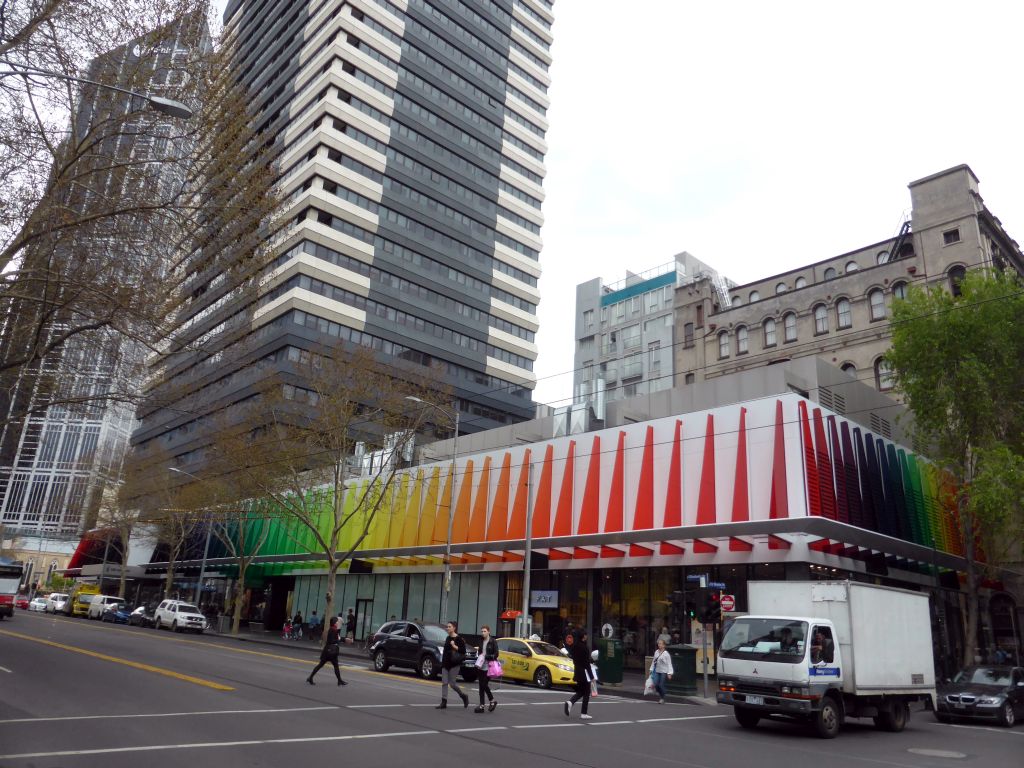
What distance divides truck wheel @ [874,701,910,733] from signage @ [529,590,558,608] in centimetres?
1802

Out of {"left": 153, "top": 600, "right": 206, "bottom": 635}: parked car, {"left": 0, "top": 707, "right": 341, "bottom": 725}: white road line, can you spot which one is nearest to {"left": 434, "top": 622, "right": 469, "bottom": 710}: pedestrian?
{"left": 0, "top": 707, "right": 341, "bottom": 725}: white road line

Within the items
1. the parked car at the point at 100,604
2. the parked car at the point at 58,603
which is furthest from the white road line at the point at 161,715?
the parked car at the point at 58,603

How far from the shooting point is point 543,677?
23.0m

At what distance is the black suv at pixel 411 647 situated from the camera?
2189 cm

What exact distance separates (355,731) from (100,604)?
165 ft

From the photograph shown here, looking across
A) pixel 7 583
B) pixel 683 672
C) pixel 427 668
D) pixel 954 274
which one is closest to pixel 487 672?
pixel 427 668

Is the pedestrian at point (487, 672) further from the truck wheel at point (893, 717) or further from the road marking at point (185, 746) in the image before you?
the truck wheel at point (893, 717)

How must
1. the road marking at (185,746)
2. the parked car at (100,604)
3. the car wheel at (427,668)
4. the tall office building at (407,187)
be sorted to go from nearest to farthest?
the road marking at (185,746)
the car wheel at (427,668)
the parked car at (100,604)
the tall office building at (407,187)

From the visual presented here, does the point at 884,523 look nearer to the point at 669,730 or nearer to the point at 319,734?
the point at 669,730

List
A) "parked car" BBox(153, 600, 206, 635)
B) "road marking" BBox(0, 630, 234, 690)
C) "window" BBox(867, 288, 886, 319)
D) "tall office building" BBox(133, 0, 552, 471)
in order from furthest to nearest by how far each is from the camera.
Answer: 1. "tall office building" BBox(133, 0, 552, 471)
2. "window" BBox(867, 288, 886, 319)
3. "parked car" BBox(153, 600, 206, 635)
4. "road marking" BBox(0, 630, 234, 690)

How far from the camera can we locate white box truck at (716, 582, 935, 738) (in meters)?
13.4

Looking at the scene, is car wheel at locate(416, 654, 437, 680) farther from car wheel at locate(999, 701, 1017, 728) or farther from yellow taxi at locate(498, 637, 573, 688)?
car wheel at locate(999, 701, 1017, 728)

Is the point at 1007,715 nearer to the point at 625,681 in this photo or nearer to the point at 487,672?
the point at 625,681

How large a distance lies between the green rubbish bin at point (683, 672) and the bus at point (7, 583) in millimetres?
36206
